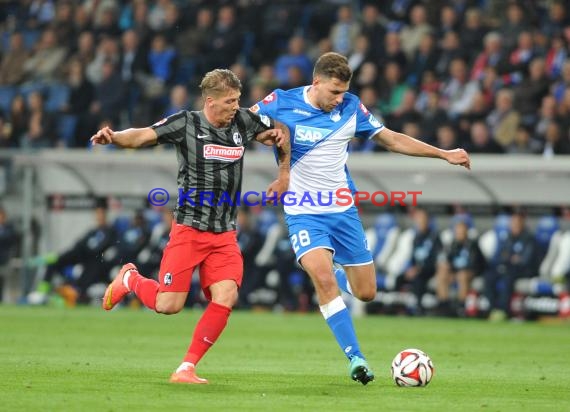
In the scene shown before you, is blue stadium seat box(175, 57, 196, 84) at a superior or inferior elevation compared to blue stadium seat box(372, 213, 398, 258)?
superior

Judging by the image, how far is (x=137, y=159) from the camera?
2372 centimetres

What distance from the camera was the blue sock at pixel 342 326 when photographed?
32.1 feet

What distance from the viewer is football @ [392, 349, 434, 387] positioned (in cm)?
964

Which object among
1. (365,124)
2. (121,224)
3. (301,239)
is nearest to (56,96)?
(121,224)

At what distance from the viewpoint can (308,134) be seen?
1045 centimetres

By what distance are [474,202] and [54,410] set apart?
15513 mm

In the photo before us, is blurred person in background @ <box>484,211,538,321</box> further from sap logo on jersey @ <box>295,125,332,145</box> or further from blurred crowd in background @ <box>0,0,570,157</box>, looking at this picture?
sap logo on jersey @ <box>295,125,332,145</box>

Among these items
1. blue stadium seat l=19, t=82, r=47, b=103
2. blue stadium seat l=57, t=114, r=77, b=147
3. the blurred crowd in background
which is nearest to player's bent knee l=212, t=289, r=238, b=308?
the blurred crowd in background

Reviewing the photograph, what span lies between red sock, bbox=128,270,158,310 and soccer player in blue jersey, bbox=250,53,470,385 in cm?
125

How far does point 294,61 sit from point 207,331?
1557 centimetres

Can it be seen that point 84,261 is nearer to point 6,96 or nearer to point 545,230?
point 6,96

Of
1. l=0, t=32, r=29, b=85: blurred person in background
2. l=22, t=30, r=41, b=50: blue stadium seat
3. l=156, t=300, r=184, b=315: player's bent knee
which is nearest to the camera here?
l=156, t=300, r=184, b=315: player's bent knee

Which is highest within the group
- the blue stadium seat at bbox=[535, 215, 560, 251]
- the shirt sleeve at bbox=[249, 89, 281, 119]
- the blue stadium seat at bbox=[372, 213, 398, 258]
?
the shirt sleeve at bbox=[249, 89, 281, 119]

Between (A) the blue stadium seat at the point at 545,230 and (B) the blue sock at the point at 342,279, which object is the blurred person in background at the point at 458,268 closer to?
(A) the blue stadium seat at the point at 545,230
